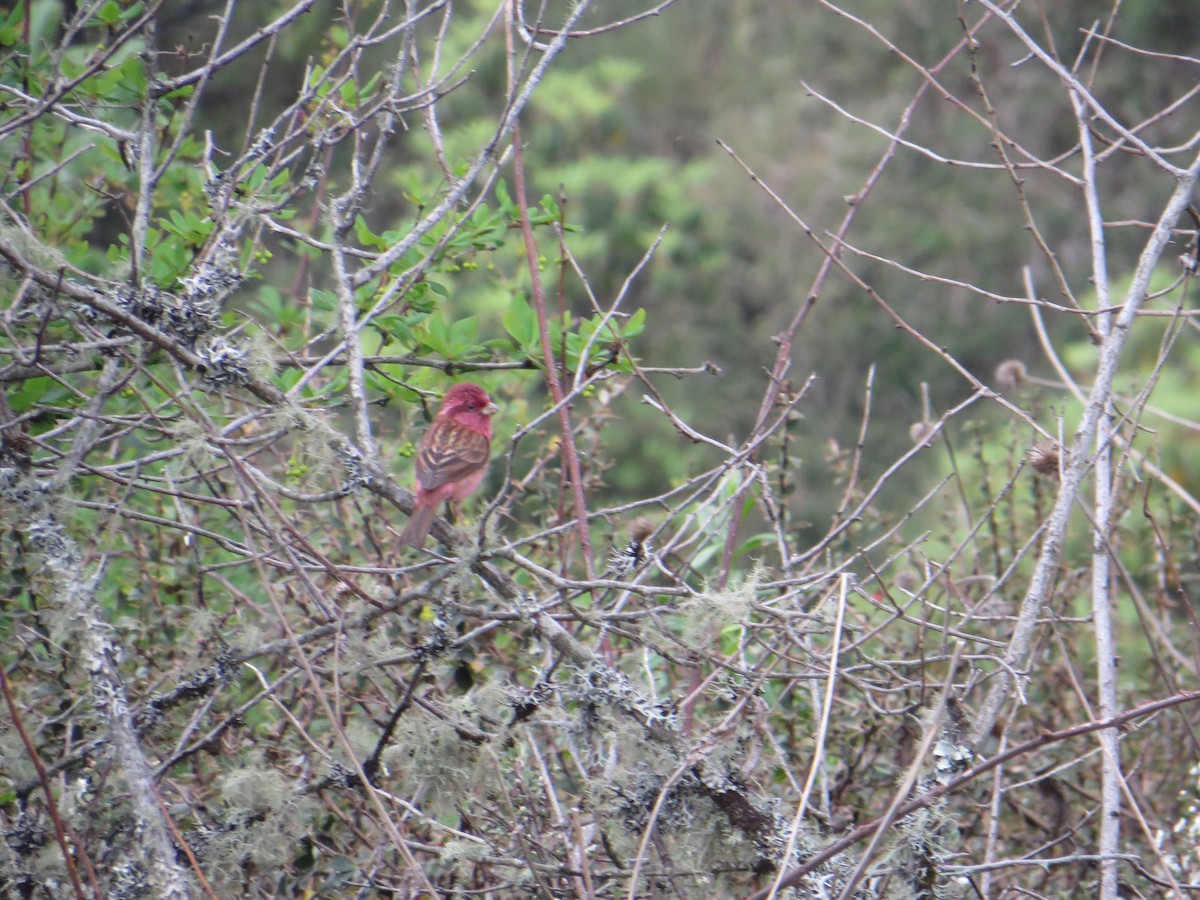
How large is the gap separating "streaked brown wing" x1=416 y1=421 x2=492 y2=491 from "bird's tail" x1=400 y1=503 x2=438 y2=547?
0.67 meters

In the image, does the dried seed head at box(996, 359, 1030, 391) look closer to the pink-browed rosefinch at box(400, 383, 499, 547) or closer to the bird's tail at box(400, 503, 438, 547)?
the pink-browed rosefinch at box(400, 383, 499, 547)

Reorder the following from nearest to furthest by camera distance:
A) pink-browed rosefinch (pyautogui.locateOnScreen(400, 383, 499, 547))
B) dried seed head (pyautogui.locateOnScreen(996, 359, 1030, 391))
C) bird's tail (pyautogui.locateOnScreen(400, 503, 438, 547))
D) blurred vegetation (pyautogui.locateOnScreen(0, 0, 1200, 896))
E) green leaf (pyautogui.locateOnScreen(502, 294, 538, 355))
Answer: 1. blurred vegetation (pyautogui.locateOnScreen(0, 0, 1200, 896))
2. bird's tail (pyautogui.locateOnScreen(400, 503, 438, 547))
3. green leaf (pyautogui.locateOnScreen(502, 294, 538, 355))
4. pink-browed rosefinch (pyautogui.locateOnScreen(400, 383, 499, 547))
5. dried seed head (pyautogui.locateOnScreen(996, 359, 1030, 391))

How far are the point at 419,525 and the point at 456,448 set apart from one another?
120cm

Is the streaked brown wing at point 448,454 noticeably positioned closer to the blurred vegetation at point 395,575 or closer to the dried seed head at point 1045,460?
the blurred vegetation at point 395,575

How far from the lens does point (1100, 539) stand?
278 centimetres

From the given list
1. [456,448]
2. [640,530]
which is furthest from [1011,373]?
[456,448]

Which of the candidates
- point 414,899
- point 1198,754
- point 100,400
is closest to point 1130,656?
point 1198,754

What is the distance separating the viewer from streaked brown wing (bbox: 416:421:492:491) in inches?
154

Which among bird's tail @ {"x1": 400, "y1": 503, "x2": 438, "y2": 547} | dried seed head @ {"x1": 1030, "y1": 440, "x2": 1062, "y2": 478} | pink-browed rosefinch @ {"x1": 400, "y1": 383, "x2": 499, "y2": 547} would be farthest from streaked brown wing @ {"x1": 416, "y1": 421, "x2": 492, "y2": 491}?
dried seed head @ {"x1": 1030, "y1": 440, "x2": 1062, "y2": 478}

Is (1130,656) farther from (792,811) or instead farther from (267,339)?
(267,339)

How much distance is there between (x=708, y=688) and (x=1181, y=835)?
1.53 metres

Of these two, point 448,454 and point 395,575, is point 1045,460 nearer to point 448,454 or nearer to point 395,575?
point 395,575

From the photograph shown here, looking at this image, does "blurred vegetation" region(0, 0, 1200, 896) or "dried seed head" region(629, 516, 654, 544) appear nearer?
"blurred vegetation" region(0, 0, 1200, 896)

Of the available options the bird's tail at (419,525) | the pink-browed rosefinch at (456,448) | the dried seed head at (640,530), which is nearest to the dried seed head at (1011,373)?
the dried seed head at (640,530)
